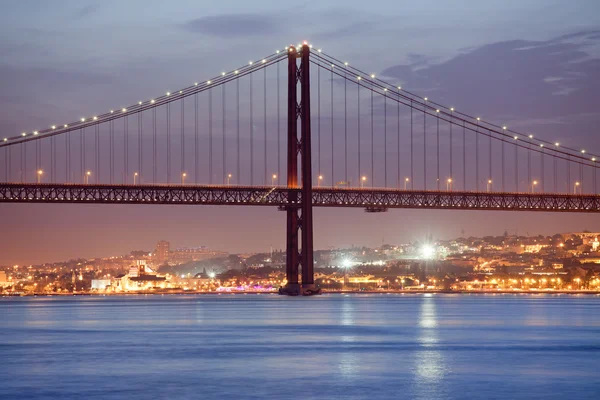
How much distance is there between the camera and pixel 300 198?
7962 cm

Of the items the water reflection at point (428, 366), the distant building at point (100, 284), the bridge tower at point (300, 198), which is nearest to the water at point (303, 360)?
the water reflection at point (428, 366)

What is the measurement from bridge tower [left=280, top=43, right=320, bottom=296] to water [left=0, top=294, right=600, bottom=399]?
19350mm

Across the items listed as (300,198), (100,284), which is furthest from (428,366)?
(100,284)

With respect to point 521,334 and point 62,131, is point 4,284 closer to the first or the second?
point 62,131

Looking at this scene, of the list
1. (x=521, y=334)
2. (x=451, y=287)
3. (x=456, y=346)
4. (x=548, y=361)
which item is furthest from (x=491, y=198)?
(x=451, y=287)

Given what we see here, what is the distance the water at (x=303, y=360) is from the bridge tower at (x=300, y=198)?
1935 cm

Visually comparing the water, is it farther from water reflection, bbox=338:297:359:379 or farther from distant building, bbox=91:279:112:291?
distant building, bbox=91:279:112:291

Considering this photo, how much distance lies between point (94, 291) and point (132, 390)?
159 meters

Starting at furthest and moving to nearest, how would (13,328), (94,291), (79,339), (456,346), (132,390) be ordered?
(94,291), (13,328), (79,339), (456,346), (132,390)

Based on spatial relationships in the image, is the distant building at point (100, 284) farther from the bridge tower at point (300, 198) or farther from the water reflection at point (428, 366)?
the water reflection at point (428, 366)

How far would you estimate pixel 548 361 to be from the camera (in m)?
35.1

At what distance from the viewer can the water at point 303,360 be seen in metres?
27.8

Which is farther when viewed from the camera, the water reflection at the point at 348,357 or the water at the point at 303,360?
the water reflection at the point at 348,357

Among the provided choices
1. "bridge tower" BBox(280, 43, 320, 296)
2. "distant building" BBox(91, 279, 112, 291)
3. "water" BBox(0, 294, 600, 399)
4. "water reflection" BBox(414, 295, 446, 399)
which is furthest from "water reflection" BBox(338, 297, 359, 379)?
"distant building" BBox(91, 279, 112, 291)
